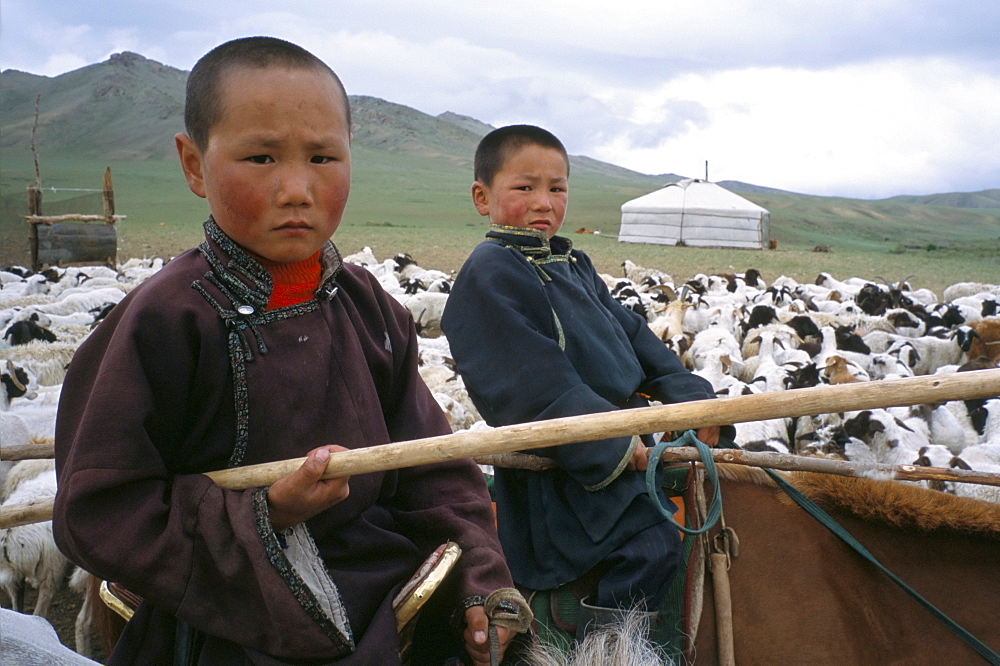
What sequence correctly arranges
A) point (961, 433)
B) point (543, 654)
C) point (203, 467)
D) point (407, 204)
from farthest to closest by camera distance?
point (407, 204), point (961, 433), point (543, 654), point (203, 467)

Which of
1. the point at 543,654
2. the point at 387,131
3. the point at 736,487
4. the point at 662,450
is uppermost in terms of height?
the point at 387,131

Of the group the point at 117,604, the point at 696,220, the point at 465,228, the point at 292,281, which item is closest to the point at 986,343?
the point at 292,281

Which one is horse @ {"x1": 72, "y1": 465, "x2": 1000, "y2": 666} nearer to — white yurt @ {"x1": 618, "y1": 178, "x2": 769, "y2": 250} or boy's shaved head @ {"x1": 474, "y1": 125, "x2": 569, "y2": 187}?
boy's shaved head @ {"x1": 474, "y1": 125, "x2": 569, "y2": 187}

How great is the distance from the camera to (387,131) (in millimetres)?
136750

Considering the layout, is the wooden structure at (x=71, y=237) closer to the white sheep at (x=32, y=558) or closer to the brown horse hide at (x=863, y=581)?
the white sheep at (x=32, y=558)

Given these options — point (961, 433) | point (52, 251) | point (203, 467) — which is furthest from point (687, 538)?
point (52, 251)

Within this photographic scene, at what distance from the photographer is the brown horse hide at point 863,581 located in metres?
1.99

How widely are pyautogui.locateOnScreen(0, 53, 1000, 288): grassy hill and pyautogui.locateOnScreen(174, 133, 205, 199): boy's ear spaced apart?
16.6 meters

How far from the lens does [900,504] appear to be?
2027 millimetres

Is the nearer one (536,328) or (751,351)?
(536,328)

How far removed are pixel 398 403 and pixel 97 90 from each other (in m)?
158

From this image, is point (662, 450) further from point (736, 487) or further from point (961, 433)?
point (961, 433)

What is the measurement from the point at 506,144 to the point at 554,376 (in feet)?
3.03

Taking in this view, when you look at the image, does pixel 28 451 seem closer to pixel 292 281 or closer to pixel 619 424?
pixel 292 281
